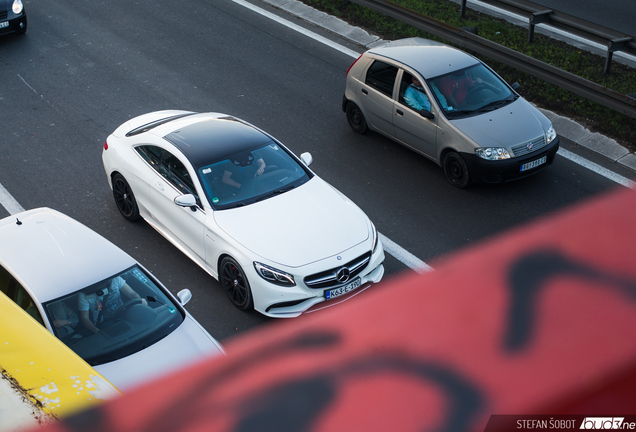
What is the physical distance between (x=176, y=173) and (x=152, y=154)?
0.59 meters

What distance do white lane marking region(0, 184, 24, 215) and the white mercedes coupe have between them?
139 cm

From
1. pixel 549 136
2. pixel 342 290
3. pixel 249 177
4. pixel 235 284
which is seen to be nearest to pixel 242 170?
pixel 249 177

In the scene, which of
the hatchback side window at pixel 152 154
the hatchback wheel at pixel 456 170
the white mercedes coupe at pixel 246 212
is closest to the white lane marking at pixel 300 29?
the hatchback wheel at pixel 456 170

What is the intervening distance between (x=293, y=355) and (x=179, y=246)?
22.2 ft

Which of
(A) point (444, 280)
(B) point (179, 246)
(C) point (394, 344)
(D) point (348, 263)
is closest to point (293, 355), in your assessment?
(C) point (394, 344)

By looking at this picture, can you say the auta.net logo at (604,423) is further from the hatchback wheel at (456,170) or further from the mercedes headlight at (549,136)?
the mercedes headlight at (549,136)

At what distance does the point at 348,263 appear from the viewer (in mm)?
6629

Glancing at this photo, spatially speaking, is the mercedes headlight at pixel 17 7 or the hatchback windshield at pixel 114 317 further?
the mercedes headlight at pixel 17 7

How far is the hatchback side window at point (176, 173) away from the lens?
7375 millimetres

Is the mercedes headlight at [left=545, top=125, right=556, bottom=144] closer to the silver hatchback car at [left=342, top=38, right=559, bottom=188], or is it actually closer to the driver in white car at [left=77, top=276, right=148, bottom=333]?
the silver hatchback car at [left=342, top=38, right=559, bottom=188]

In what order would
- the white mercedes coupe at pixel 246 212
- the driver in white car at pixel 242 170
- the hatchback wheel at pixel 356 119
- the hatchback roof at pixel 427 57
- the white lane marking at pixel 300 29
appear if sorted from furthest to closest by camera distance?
1. the white lane marking at pixel 300 29
2. the hatchback wheel at pixel 356 119
3. the hatchback roof at pixel 427 57
4. the driver in white car at pixel 242 170
5. the white mercedes coupe at pixel 246 212

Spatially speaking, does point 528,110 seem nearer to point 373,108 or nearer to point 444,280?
point 373,108

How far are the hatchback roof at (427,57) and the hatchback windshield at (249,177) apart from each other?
303 cm

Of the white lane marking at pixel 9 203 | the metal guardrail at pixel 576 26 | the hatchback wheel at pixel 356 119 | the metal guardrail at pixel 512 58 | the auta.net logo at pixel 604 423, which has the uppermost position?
the auta.net logo at pixel 604 423
